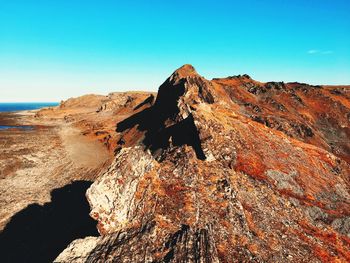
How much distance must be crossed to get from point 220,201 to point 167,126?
73.6ft

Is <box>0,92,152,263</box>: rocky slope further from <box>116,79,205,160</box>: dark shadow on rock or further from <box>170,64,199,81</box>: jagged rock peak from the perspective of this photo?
<box>170,64,199,81</box>: jagged rock peak

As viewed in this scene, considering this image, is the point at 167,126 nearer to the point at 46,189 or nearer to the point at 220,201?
the point at 46,189

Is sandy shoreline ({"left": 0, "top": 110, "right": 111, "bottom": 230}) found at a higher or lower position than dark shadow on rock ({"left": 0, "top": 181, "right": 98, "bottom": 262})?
higher

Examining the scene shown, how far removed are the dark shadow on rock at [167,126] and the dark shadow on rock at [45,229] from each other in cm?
1133

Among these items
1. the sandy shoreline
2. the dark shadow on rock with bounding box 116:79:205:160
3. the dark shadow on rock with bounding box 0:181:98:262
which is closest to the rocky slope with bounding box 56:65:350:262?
the dark shadow on rock with bounding box 116:79:205:160

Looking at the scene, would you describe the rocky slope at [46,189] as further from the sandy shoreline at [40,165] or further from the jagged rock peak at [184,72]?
the jagged rock peak at [184,72]

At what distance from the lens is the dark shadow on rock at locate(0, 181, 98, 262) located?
56.5 feet

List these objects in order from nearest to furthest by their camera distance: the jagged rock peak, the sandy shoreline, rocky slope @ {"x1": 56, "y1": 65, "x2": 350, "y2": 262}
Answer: rocky slope @ {"x1": 56, "y1": 65, "x2": 350, "y2": 262} → the sandy shoreline → the jagged rock peak

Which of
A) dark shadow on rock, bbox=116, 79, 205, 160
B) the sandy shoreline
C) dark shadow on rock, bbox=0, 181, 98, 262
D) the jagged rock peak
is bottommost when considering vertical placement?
dark shadow on rock, bbox=0, 181, 98, 262

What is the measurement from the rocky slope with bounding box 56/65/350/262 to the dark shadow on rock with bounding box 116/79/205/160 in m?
0.23

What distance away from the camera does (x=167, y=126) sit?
129ft

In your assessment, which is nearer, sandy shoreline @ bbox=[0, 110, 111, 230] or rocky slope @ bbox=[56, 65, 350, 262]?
rocky slope @ bbox=[56, 65, 350, 262]

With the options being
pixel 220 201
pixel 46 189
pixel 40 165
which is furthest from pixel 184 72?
pixel 220 201

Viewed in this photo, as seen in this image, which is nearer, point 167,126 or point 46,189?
point 46,189
